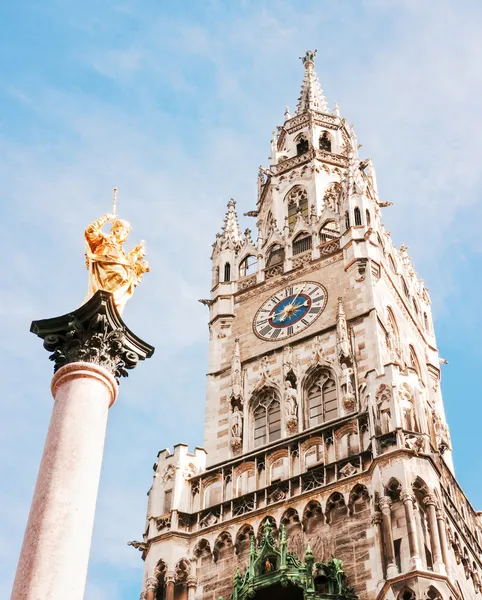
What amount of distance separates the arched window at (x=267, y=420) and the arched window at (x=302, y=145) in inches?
737

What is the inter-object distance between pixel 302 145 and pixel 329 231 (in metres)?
10.2

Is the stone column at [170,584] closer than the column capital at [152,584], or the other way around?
the stone column at [170,584]

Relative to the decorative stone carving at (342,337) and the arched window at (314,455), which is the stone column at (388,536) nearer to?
the arched window at (314,455)

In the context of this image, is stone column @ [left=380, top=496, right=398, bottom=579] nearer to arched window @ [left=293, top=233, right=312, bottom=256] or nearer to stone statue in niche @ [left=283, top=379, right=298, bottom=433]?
stone statue in niche @ [left=283, top=379, right=298, bottom=433]

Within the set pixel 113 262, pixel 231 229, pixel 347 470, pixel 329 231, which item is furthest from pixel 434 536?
pixel 231 229

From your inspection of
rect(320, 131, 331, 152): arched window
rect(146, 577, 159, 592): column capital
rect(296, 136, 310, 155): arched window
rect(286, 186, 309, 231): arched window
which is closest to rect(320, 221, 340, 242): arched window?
rect(286, 186, 309, 231): arched window

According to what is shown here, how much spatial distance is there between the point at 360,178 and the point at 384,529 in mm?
21089

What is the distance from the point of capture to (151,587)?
31.9m

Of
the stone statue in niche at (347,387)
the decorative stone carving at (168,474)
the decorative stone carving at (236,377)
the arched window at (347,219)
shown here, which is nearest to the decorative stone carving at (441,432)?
the stone statue in niche at (347,387)

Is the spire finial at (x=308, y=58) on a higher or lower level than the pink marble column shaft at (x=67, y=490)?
higher

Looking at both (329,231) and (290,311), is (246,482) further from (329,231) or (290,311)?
(329,231)

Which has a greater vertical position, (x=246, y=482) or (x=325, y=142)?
(x=325, y=142)

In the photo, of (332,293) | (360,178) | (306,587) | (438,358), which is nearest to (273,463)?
(306,587)

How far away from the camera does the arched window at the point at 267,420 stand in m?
37.4
